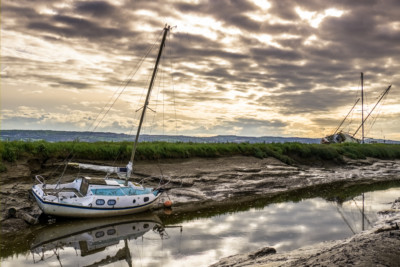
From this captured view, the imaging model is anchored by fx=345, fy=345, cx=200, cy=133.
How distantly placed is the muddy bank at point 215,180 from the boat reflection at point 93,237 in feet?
8.49

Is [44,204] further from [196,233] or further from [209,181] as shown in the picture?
[209,181]

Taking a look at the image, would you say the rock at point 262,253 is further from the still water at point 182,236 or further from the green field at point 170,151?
the green field at point 170,151

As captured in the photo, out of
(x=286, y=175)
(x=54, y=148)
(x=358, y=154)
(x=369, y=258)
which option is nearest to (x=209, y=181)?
(x=286, y=175)

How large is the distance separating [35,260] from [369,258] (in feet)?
43.1

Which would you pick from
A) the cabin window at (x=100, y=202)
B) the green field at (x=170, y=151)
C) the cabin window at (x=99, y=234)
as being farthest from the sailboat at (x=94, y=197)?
the green field at (x=170, y=151)

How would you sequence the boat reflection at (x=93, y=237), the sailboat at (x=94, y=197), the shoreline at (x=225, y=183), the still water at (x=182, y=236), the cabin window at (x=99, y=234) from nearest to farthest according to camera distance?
the still water at (x=182, y=236) → the boat reflection at (x=93, y=237) → the cabin window at (x=99, y=234) → the sailboat at (x=94, y=197) → the shoreline at (x=225, y=183)

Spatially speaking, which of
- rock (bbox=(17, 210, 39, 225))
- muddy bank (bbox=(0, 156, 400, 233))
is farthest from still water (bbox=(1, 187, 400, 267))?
muddy bank (bbox=(0, 156, 400, 233))

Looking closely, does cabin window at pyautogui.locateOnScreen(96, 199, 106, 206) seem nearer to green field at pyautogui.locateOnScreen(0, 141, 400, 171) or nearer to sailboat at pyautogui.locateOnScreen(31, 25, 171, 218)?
sailboat at pyautogui.locateOnScreen(31, 25, 171, 218)

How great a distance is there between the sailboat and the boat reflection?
61 cm

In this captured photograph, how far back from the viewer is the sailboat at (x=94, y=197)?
20.4 meters

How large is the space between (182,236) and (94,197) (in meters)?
6.40

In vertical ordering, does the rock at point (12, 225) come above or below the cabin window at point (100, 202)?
below

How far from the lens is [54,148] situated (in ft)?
94.7

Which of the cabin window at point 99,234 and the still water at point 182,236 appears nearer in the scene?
the still water at point 182,236
